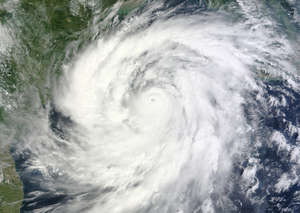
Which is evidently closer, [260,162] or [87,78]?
[260,162]

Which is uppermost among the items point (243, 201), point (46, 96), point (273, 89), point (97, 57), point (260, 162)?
point (97, 57)

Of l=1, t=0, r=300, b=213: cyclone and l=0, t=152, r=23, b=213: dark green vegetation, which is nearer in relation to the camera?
l=1, t=0, r=300, b=213: cyclone

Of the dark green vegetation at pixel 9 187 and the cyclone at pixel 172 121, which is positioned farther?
the dark green vegetation at pixel 9 187

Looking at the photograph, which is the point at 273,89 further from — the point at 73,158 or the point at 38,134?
the point at 38,134

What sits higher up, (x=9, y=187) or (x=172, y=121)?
(x=172, y=121)

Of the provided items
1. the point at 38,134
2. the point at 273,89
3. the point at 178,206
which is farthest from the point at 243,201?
the point at 38,134

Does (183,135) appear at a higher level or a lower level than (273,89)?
lower

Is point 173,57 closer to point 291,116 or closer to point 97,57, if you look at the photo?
point 97,57
